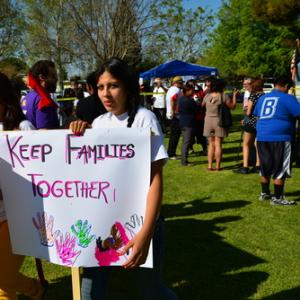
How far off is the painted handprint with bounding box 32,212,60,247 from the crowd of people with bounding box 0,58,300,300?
0.26 metres

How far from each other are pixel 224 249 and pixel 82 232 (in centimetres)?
247

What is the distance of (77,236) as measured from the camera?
2195 mm

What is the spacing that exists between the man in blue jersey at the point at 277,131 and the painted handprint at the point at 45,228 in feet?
13.5

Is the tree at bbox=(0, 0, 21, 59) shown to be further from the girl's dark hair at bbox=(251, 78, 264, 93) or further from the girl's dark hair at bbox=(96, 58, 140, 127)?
the girl's dark hair at bbox=(96, 58, 140, 127)

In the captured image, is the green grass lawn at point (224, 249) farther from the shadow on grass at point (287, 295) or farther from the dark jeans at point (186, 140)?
the dark jeans at point (186, 140)

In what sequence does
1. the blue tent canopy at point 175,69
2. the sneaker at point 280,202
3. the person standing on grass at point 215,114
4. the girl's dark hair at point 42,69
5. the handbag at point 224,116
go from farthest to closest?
the blue tent canopy at point 175,69 < the person standing on grass at point 215,114 < the handbag at point 224,116 < the sneaker at point 280,202 < the girl's dark hair at point 42,69

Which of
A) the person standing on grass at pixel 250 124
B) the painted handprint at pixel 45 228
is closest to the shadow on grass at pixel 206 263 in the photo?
the painted handprint at pixel 45 228

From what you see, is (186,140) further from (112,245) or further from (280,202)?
(112,245)

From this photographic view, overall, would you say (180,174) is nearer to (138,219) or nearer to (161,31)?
(138,219)

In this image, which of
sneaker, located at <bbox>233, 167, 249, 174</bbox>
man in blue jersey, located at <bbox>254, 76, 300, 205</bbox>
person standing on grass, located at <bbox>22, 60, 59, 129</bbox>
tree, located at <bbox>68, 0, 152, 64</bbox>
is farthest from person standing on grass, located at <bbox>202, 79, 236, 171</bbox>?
tree, located at <bbox>68, 0, 152, 64</bbox>

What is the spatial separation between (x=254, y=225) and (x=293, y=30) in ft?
111

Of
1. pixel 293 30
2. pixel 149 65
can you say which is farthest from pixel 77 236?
pixel 293 30

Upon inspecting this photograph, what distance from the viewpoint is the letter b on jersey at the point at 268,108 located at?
18.5 ft

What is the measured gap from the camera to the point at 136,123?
220cm
